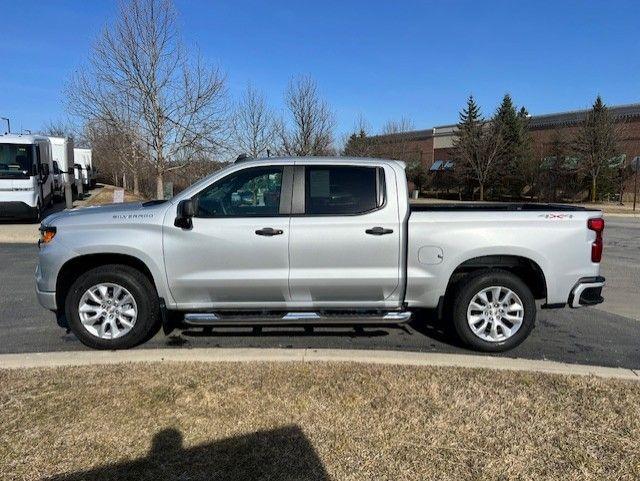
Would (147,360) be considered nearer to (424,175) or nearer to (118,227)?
(118,227)

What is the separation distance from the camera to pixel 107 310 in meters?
4.77

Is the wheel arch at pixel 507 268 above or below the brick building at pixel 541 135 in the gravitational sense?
below

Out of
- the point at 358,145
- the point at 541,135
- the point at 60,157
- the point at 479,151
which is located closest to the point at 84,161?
the point at 60,157

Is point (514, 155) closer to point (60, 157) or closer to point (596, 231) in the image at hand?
point (60, 157)

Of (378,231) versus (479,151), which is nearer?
(378,231)

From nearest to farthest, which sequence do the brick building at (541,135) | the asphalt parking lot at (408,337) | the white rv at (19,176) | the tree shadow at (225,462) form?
the tree shadow at (225,462), the asphalt parking lot at (408,337), the white rv at (19,176), the brick building at (541,135)

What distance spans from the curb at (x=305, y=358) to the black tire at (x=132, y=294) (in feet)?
0.44

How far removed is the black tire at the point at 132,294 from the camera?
4.71 metres

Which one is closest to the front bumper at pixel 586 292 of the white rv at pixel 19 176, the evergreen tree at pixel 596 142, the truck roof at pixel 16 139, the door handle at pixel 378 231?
the door handle at pixel 378 231

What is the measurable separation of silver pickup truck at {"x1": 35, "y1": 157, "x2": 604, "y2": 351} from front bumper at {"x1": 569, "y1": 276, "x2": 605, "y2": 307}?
0.01 metres

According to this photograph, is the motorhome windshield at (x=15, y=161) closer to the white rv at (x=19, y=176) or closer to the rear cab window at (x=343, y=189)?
the white rv at (x=19, y=176)

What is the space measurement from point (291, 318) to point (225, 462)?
75.2 inches

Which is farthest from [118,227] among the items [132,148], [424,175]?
[424,175]

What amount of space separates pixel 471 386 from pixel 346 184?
213 cm
